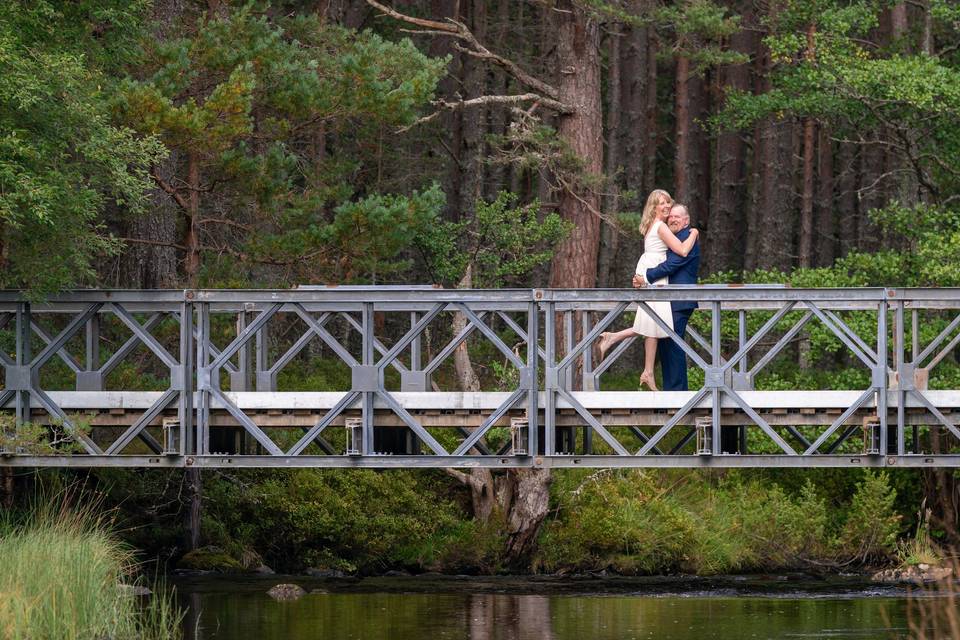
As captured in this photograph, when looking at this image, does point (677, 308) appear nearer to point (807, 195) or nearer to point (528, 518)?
point (528, 518)

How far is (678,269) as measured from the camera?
1401 cm

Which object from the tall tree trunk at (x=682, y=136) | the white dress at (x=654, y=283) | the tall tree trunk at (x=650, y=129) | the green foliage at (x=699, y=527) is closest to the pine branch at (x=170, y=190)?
the green foliage at (x=699, y=527)

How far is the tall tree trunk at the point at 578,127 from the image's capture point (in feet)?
75.3

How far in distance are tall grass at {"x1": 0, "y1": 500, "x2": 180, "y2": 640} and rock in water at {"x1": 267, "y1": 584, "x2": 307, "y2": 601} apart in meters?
3.37

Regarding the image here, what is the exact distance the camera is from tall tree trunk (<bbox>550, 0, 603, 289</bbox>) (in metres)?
23.0

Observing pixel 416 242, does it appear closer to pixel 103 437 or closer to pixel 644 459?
pixel 103 437

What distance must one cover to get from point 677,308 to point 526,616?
3.90 metres

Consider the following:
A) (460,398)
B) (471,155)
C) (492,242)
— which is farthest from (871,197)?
(460,398)

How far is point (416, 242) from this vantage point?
22969 mm

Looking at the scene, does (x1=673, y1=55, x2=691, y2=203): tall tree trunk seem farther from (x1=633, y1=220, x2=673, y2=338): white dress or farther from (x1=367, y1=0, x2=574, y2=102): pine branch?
(x1=633, y1=220, x2=673, y2=338): white dress

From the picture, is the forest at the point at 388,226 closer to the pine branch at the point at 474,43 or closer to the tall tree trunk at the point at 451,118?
the pine branch at the point at 474,43

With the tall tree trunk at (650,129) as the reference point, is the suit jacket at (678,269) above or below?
below

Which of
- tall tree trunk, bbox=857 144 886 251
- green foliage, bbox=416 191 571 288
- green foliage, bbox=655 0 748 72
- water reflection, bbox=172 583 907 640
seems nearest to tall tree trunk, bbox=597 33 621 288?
tall tree trunk, bbox=857 144 886 251

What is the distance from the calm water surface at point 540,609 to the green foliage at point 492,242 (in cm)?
496
